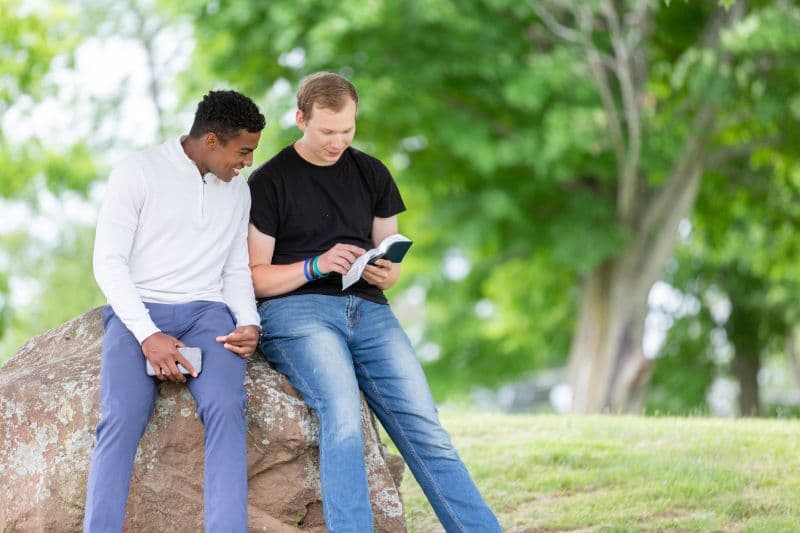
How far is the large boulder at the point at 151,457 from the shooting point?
14.0 feet

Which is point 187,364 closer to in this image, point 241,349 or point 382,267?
point 241,349

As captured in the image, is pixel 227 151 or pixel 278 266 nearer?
pixel 227 151

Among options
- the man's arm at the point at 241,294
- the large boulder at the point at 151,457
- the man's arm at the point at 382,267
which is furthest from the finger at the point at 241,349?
the man's arm at the point at 382,267

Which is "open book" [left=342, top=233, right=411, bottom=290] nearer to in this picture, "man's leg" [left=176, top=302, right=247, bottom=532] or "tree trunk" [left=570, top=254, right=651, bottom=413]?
"man's leg" [left=176, top=302, right=247, bottom=532]

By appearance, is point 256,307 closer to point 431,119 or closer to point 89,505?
point 89,505

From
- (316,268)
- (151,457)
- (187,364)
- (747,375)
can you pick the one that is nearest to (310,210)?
(316,268)

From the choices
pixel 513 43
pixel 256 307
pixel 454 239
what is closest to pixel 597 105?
pixel 513 43

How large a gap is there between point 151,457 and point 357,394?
846 mm

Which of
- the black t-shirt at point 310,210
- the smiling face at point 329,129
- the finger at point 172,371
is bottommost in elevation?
the finger at point 172,371

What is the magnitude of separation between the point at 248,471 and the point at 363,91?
748cm

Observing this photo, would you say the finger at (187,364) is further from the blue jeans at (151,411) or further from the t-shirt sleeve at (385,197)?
the t-shirt sleeve at (385,197)

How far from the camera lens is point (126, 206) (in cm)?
419

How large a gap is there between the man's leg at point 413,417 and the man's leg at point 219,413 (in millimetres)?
558

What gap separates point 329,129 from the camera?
449 centimetres
